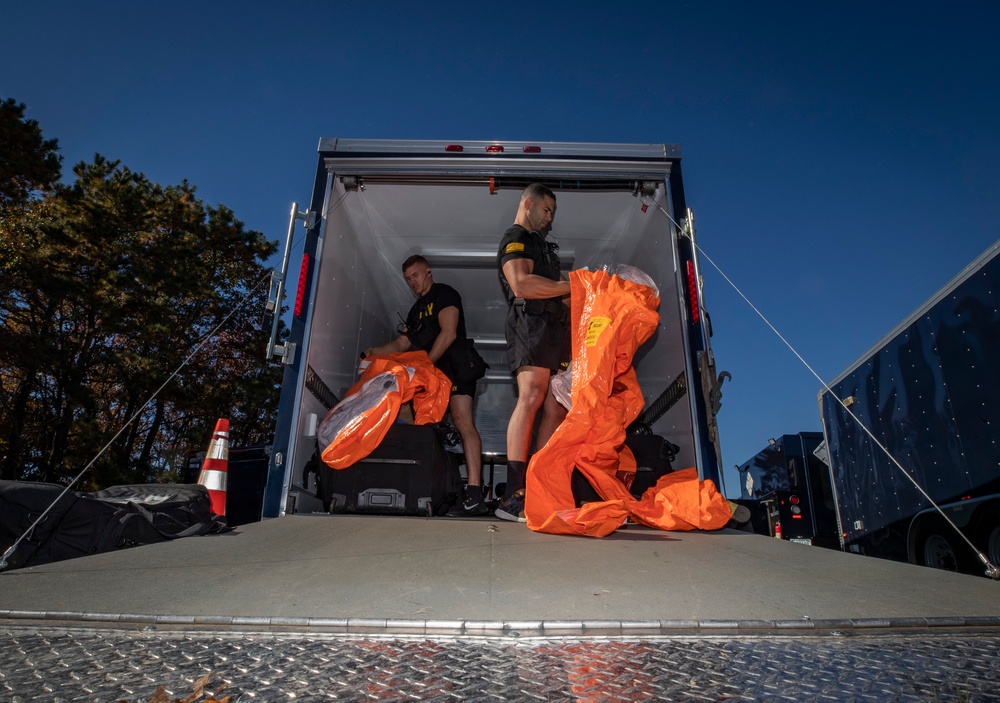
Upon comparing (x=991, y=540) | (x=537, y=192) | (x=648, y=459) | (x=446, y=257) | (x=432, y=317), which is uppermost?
(x=446, y=257)

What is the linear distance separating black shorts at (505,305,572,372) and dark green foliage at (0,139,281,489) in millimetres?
8799

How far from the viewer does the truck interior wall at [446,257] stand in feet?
12.3

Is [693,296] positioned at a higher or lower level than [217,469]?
higher

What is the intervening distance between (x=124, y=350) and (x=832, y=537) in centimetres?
1368

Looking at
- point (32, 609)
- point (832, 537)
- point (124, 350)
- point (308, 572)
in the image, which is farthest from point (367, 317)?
point (124, 350)

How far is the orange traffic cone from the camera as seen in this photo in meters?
3.55

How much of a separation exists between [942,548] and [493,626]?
15.2 ft

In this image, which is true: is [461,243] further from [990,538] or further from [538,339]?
[990,538]

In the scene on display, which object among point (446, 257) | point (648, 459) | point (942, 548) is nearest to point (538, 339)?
point (648, 459)

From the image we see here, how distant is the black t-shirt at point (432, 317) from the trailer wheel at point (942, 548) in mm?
3682

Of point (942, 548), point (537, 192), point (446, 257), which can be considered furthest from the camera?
point (446, 257)

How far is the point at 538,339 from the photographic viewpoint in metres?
3.22

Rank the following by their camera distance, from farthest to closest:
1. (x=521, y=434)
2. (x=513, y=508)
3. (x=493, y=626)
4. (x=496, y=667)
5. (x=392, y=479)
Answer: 1. (x=392, y=479)
2. (x=521, y=434)
3. (x=513, y=508)
4. (x=493, y=626)
5. (x=496, y=667)

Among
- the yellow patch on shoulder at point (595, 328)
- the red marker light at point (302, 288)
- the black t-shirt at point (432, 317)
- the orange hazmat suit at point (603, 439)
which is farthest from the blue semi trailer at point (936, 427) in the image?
the red marker light at point (302, 288)
